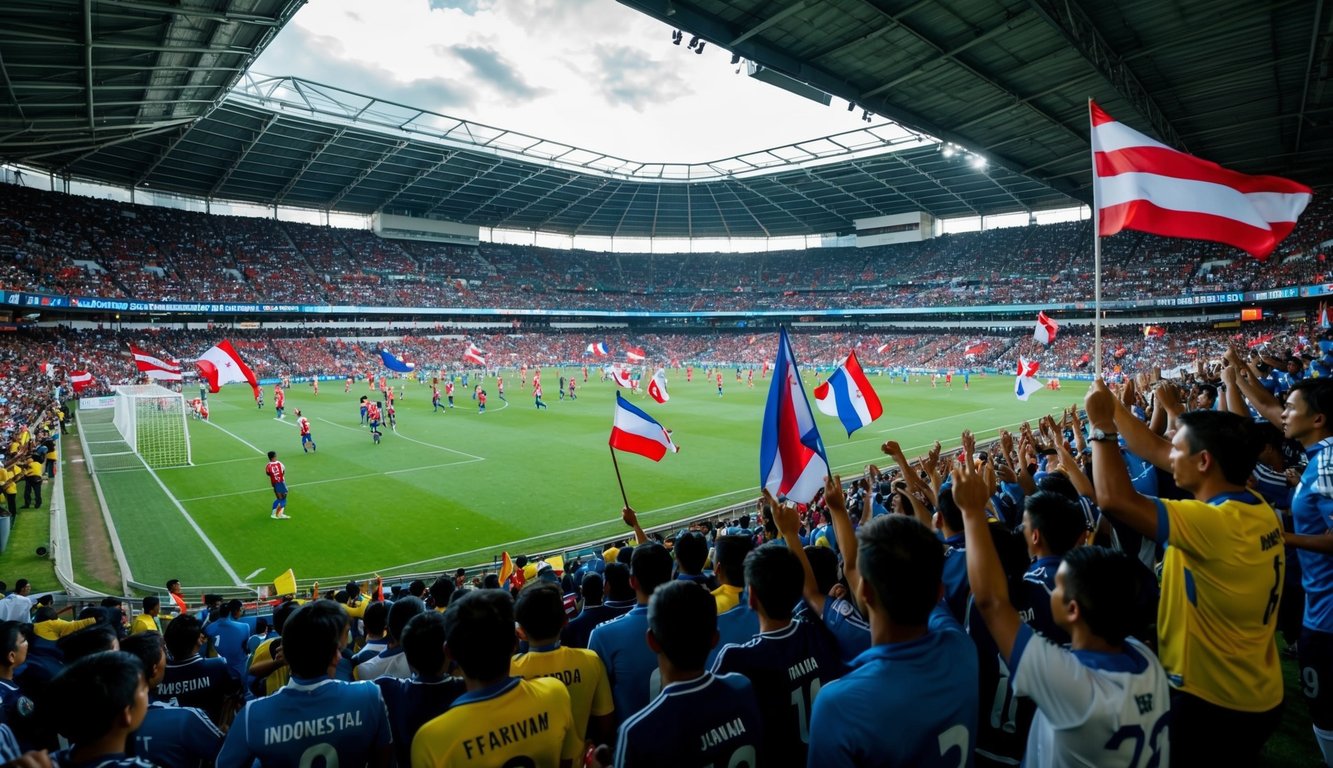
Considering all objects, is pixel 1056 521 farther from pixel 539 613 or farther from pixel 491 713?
pixel 491 713

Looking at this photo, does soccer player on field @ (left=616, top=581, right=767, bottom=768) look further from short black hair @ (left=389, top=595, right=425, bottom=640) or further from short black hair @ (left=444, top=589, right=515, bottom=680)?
short black hair @ (left=389, top=595, right=425, bottom=640)

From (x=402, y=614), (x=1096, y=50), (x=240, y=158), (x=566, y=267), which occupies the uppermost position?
(x=240, y=158)

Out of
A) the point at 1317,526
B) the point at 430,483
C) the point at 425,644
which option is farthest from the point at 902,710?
the point at 430,483

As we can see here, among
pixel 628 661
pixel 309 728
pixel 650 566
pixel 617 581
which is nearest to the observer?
pixel 309 728

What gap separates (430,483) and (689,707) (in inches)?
802

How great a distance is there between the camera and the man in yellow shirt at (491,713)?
8.55 ft

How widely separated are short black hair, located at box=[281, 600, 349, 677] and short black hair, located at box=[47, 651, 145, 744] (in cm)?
64

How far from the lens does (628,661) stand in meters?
3.75

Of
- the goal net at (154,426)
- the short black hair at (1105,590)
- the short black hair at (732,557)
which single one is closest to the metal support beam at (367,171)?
the goal net at (154,426)

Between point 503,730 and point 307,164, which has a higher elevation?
point 307,164

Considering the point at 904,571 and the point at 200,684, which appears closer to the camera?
the point at 904,571

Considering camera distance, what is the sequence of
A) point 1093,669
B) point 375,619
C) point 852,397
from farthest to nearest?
point 852,397
point 375,619
point 1093,669

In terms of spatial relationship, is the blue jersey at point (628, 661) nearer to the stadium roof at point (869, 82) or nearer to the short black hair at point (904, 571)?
the short black hair at point (904, 571)

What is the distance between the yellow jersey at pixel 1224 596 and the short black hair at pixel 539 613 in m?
2.92
